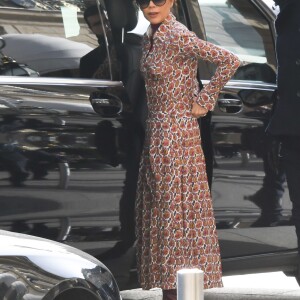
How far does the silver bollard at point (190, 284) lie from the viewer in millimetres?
3984

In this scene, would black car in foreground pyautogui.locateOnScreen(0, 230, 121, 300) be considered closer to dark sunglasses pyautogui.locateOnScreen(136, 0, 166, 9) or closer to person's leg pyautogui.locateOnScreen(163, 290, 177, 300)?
person's leg pyautogui.locateOnScreen(163, 290, 177, 300)

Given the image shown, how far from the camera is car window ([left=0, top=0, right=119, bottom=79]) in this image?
6559 mm

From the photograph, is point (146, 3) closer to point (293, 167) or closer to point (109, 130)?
point (109, 130)

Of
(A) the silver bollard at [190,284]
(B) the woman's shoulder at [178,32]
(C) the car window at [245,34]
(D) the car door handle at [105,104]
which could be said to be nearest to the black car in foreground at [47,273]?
(A) the silver bollard at [190,284]

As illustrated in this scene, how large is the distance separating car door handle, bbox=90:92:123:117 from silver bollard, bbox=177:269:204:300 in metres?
2.70

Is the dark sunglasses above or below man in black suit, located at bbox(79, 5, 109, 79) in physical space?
above

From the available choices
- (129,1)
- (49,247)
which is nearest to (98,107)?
(129,1)

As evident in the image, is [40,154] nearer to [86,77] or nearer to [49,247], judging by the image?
[86,77]

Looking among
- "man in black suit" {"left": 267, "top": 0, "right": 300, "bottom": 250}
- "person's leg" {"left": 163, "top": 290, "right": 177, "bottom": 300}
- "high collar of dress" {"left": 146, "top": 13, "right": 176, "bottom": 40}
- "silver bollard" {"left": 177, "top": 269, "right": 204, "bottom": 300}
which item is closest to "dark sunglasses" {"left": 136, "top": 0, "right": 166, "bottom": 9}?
"high collar of dress" {"left": 146, "top": 13, "right": 176, "bottom": 40}

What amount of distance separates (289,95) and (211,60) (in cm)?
43

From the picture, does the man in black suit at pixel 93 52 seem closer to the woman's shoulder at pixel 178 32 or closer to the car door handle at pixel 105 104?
the car door handle at pixel 105 104

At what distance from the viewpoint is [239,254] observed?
717 centimetres

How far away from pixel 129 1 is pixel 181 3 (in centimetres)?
38

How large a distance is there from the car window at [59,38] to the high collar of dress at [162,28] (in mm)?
203
